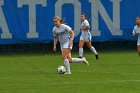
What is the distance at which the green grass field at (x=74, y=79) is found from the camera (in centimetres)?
1550

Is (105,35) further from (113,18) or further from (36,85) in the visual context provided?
(36,85)

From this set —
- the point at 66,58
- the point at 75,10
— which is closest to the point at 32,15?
the point at 75,10

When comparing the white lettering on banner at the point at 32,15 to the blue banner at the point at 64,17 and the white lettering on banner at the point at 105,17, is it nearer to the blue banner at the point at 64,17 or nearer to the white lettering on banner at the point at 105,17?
the blue banner at the point at 64,17

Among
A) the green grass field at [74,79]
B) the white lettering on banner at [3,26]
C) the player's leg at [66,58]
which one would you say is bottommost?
the green grass field at [74,79]

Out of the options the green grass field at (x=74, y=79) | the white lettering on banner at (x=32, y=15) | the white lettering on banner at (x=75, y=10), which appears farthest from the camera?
the white lettering on banner at (x=75, y=10)

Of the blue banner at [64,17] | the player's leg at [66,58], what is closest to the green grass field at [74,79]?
the player's leg at [66,58]

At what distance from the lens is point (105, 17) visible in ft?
110

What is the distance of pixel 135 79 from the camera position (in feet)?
58.3

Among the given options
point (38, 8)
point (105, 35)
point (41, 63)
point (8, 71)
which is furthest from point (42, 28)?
point (8, 71)

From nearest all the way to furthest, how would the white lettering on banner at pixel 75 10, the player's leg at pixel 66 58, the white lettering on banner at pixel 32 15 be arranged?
the player's leg at pixel 66 58, the white lettering on banner at pixel 32 15, the white lettering on banner at pixel 75 10

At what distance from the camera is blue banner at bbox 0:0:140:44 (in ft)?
107

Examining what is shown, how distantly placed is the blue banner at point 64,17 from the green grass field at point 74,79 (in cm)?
837

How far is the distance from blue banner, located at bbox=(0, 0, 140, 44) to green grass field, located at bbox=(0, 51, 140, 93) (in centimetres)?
837

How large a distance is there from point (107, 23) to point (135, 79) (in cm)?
1596
